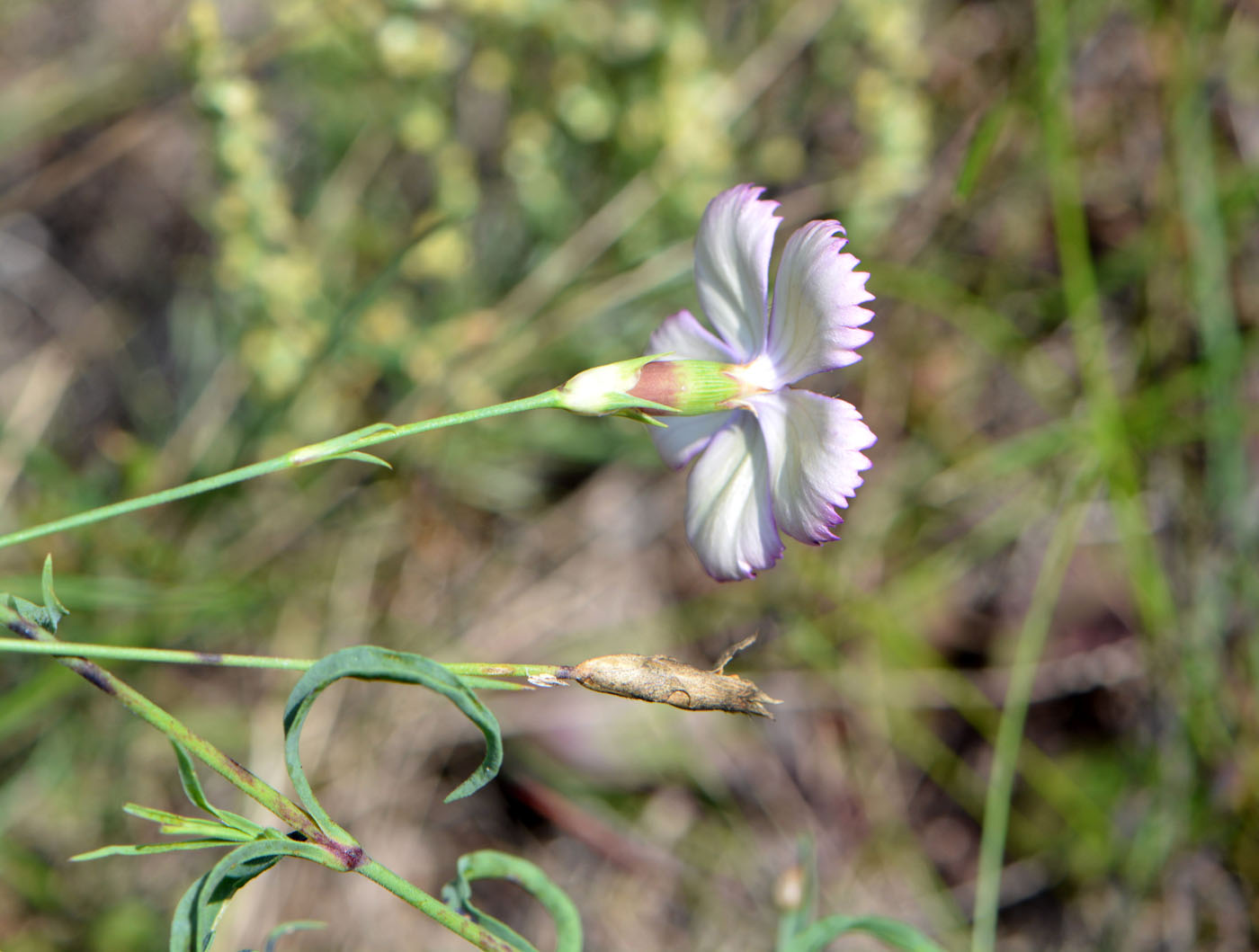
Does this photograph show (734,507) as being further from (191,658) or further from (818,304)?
(191,658)

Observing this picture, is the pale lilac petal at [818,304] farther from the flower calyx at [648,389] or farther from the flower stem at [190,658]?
the flower stem at [190,658]

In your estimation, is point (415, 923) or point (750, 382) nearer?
point (750, 382)

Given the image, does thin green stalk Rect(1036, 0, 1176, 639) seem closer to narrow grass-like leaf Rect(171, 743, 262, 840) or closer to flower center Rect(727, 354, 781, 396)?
flower center Rect(727, 354, 781, 396)

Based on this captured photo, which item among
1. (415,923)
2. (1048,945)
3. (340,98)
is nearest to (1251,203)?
(1048,945)

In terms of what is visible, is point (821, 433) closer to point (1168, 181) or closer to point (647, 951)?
point (647, 951)

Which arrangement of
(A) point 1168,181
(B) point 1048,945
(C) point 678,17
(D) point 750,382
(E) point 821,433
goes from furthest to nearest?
(A) point 1168,181 → (B) point 1048,945 → (C) point 678,17 → (D) point 750,382 → (E) point 821,433

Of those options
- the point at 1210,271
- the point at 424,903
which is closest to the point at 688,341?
the point at 424,903

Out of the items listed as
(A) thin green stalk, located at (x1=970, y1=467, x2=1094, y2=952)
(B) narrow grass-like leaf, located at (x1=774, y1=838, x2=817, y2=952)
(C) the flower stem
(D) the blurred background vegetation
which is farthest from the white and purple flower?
(A) thin green stalk, located at (x1=970, y1=467, x2=1094, y2=952)
